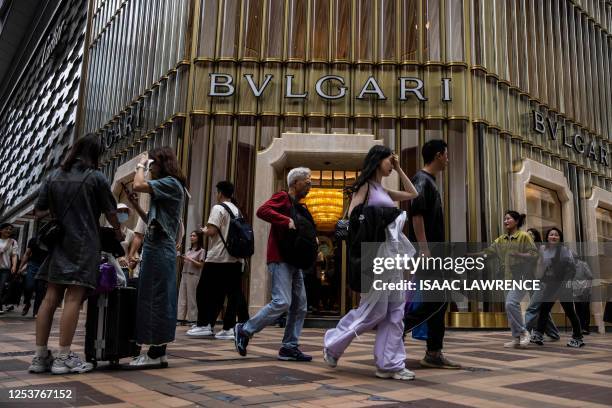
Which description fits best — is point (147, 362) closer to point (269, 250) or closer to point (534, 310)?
point (269, 250)

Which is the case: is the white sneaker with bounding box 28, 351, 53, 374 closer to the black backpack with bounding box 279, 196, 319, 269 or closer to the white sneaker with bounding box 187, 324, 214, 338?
the black backpack with bounding box 279, 196, 319, 269

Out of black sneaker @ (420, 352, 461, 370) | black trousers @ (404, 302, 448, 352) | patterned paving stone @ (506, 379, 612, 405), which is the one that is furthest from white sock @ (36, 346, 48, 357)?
patterned paving stone @ (506, 379, 612, 405)

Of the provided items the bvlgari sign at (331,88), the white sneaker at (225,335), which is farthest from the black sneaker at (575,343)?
the bvlgari sign at (331,88)

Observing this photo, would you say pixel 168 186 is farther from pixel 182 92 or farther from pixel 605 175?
pixel 605 175

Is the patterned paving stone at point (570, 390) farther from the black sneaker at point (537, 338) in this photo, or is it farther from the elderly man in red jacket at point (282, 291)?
the black sneaker at point (537, 338)

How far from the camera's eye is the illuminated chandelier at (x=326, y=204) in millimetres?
11992

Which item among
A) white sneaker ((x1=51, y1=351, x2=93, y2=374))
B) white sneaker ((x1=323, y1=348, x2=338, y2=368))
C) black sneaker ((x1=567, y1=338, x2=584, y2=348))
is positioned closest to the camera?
white sneaker ((x1=51, y1=351, x2=93, y2=374))

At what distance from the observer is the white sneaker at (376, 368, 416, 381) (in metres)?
3.64

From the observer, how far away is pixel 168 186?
401cm

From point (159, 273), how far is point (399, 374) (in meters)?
1.85

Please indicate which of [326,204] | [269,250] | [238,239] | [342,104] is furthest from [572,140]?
[269,250]

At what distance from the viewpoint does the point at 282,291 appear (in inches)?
178

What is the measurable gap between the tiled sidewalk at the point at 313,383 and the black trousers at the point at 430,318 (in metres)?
0.28

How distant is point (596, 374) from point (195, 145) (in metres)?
8.60
